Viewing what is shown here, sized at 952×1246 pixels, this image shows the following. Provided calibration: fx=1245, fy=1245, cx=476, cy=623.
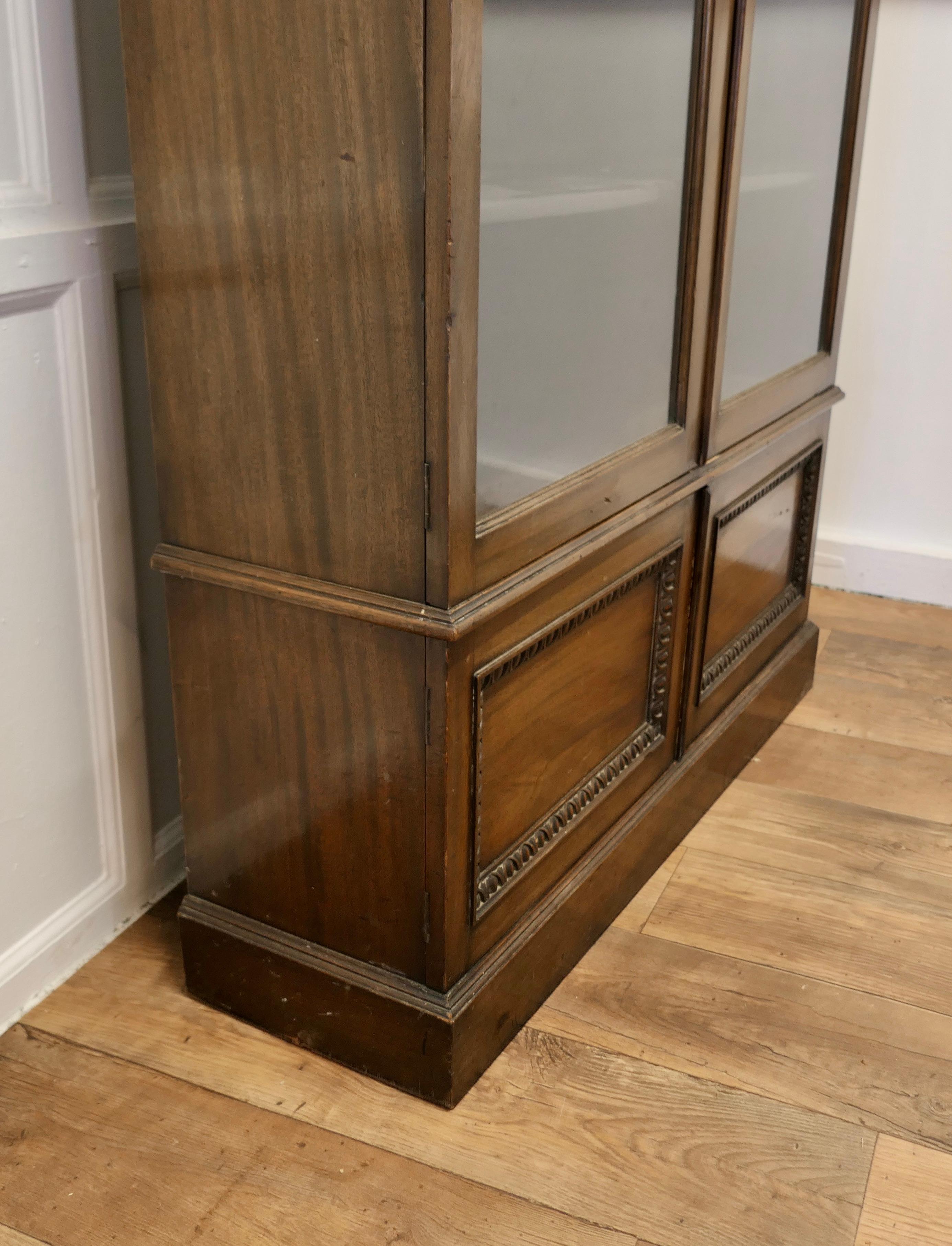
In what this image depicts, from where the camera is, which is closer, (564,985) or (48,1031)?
(48,1031)

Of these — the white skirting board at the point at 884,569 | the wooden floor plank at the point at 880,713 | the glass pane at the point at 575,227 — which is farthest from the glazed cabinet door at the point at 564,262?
the white skirting board at the point at 884,569

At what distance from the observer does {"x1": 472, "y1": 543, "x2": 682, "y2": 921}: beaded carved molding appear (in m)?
1.28

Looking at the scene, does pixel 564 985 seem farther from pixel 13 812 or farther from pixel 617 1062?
pixel 13 812

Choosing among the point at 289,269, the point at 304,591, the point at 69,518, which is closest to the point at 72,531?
the point at 69,518

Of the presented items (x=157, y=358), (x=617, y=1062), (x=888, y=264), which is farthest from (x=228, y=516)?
(x=888, y=264)

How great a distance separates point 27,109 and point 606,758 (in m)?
0.98

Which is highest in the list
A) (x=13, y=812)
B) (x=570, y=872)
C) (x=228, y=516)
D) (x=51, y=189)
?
(x=51, y=189)

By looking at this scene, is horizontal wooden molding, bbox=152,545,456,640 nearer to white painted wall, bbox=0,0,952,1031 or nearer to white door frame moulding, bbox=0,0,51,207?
white painted wall, bbox=0,0,952,1031

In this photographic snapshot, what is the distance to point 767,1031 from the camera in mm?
1471

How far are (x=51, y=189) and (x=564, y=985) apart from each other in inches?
42.3

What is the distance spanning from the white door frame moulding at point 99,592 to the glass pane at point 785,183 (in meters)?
0.80

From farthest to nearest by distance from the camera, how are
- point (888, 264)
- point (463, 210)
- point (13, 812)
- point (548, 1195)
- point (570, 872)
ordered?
1. point (888, 264)
2. point (570, 872)
3. point (13, 812)
4. point (548, 1195)
5. point (463, 210)

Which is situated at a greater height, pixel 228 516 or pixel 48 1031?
pixel 228 516

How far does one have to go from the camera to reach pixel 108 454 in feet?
4.67
